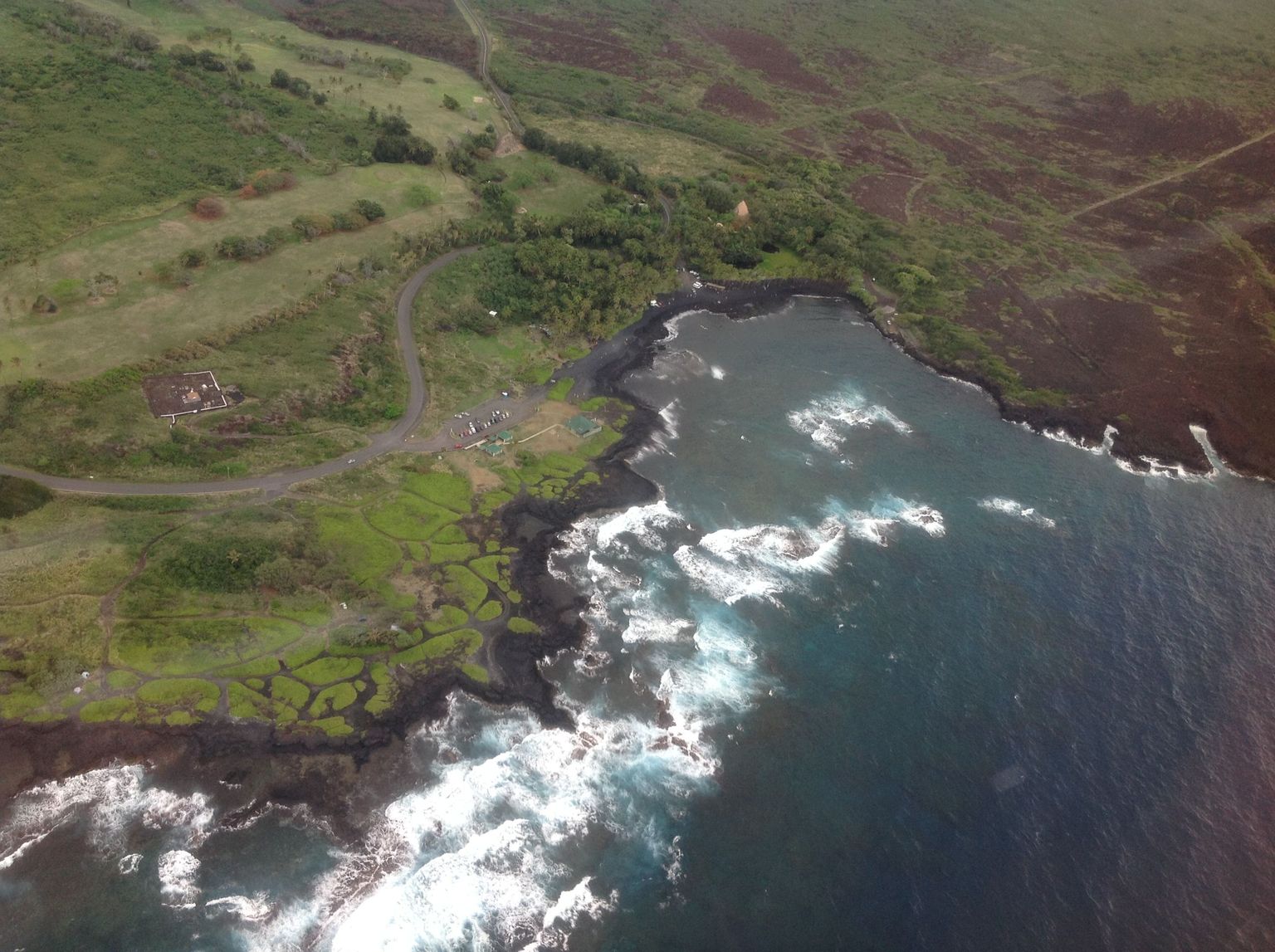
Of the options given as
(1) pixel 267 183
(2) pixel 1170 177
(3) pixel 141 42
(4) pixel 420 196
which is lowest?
(1) pixel 267 183

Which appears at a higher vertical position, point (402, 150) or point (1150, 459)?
point (1150, 459)

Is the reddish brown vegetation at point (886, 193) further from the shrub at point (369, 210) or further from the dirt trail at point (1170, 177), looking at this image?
the shrub at point (369, 210)

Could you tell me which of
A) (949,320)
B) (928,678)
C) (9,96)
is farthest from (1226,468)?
(9,96)

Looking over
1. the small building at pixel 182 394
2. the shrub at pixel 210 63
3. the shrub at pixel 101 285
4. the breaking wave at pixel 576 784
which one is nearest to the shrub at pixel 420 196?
the shrub at pixel 101 285

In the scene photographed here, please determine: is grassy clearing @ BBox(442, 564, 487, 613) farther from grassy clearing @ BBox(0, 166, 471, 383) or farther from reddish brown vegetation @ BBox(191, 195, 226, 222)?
reddish brown vegetation @ BBox(191, 195, 226, 222)

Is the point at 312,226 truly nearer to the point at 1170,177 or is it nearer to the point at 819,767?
the point at 819,767

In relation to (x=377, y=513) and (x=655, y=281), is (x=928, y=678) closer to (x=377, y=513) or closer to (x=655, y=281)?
(x=377, y=513)

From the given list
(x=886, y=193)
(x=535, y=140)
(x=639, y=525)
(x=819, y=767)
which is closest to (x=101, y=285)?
(x=639, y=525)
